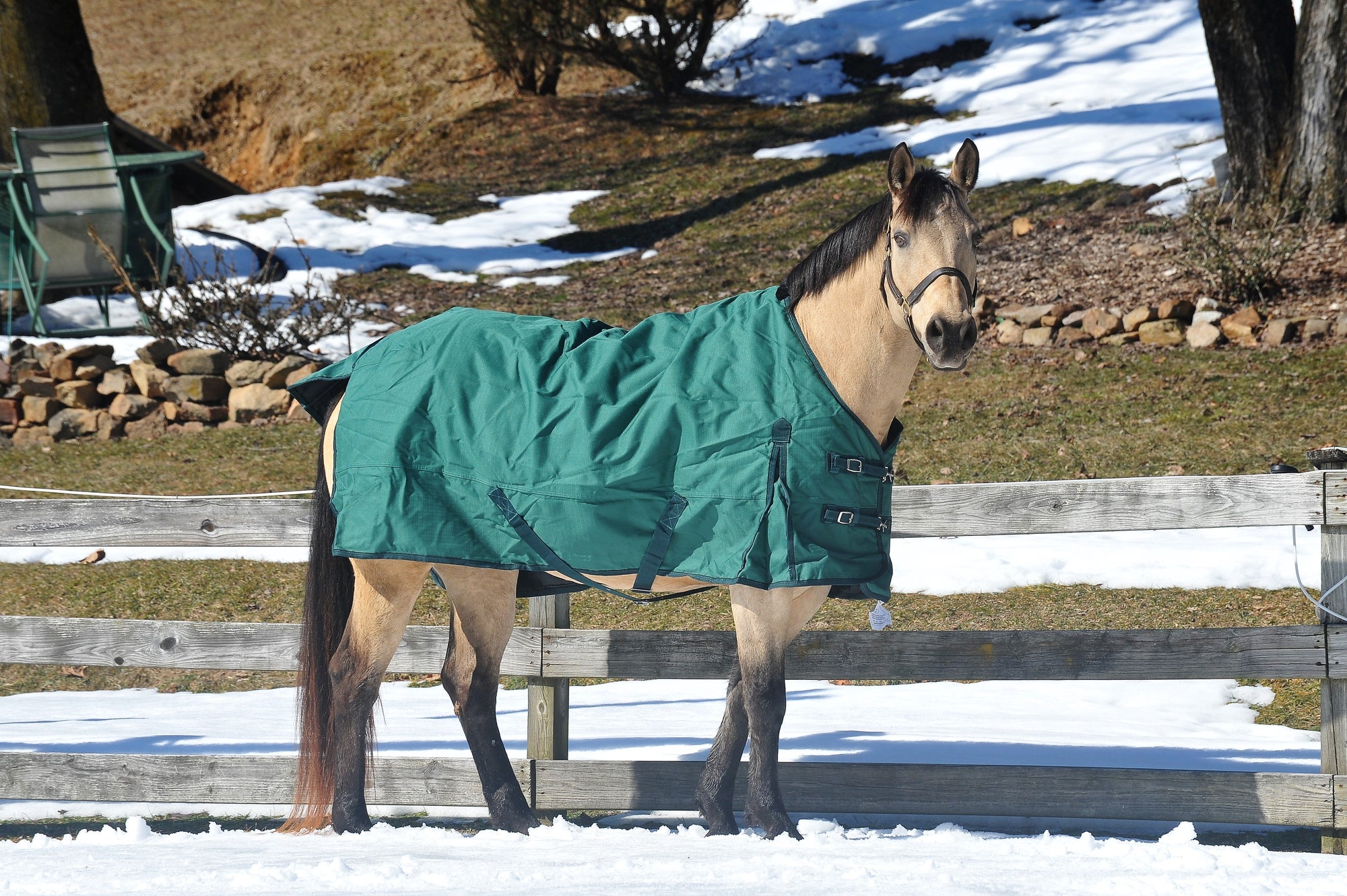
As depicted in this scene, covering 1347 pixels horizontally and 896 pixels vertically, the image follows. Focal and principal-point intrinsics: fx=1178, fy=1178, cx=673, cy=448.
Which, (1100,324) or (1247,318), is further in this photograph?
(1100,324)

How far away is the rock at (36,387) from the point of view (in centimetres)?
1004

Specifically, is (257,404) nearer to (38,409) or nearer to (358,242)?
(38,409)

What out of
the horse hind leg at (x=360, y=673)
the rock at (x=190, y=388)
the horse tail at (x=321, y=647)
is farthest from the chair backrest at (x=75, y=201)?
the horse hind leg at (x=360, y=673)

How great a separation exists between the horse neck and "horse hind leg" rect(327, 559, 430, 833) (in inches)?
58.1

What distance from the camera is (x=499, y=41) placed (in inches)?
731

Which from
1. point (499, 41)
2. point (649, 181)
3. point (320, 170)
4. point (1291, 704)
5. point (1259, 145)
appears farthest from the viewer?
point (320, 170)

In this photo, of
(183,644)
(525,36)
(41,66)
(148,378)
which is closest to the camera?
(183,644)

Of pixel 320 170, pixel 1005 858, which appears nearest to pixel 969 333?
pixel 1005 858

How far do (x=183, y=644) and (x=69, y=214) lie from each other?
720 cm

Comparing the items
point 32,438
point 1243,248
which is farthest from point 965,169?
point 32,438

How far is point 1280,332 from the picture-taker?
9383mm

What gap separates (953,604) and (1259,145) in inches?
257

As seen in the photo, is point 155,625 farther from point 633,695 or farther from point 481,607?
point 633,695

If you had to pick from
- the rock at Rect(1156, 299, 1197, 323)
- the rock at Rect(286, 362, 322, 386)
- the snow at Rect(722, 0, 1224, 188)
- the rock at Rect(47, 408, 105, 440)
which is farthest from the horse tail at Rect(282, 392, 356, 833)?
the snow at Rect(722, 0, 1224, 188)
